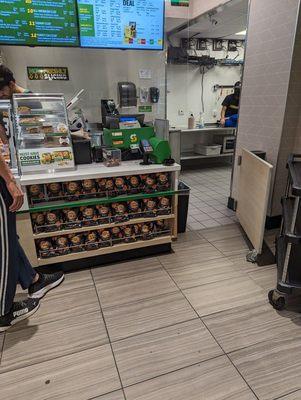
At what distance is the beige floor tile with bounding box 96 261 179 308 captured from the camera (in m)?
2.08

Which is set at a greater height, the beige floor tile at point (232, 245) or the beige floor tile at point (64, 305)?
the beige floor tile at point (232, 245)

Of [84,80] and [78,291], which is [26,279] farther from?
[84,80]

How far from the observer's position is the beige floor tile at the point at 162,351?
1.52 metres

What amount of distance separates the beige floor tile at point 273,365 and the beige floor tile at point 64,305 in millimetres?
1001

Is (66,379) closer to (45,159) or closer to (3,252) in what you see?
(3,252)

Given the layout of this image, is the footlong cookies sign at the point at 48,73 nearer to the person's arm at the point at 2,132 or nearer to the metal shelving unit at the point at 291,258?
the person's arm at the point at 2,132

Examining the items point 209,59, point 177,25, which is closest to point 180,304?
point 177,25

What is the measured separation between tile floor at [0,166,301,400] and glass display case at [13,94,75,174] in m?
0.94

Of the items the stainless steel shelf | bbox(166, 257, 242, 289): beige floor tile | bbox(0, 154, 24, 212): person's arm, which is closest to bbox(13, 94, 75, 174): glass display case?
bbox(0, 154, 24, 212): person's arm

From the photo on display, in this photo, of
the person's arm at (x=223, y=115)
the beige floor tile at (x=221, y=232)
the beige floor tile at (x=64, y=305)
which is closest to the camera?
the beige floor tile at (x=64, y=305)

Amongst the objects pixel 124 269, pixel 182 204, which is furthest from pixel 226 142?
pixel 124 269

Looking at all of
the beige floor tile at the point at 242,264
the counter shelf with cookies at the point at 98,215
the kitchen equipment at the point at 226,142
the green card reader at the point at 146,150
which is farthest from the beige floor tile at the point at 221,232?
the kitchen equipment at the point at 226,142

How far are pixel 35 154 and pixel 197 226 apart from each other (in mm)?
1899

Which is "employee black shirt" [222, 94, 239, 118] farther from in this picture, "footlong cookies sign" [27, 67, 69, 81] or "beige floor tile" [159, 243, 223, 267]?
"beige floor tile" [159, 243, 223, 267]
